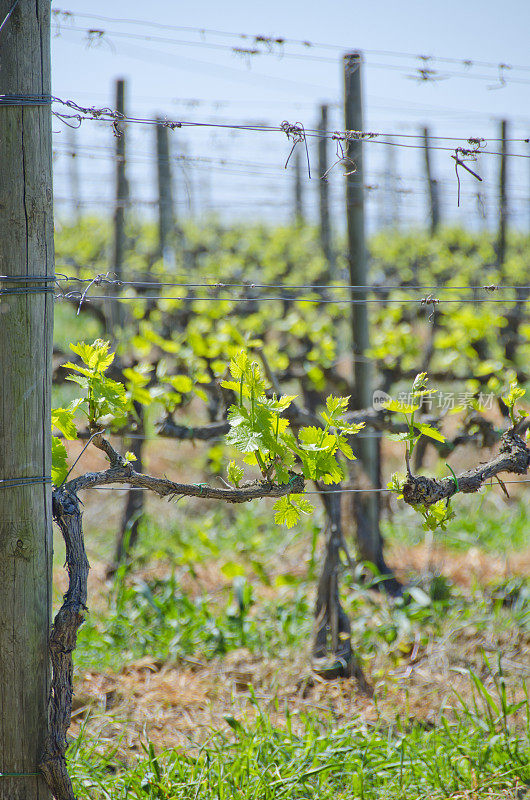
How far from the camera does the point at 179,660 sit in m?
3.83

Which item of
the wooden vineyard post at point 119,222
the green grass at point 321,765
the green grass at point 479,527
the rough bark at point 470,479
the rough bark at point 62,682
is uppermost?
the wooden vineyard post at point 119,222

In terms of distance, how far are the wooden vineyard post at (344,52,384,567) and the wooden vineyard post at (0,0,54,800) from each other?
271 centimetres

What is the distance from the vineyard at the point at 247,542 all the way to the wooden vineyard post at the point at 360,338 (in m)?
0.01

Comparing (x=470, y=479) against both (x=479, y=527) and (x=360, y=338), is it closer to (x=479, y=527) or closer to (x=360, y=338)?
(x=360, y=338)

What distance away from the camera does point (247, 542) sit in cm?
545

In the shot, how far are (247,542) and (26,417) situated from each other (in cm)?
362

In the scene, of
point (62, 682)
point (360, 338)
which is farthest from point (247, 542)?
point (62, 682)

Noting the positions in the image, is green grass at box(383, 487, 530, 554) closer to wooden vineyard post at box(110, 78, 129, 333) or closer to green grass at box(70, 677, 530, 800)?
green grass at box(70, 677, 530, 800)

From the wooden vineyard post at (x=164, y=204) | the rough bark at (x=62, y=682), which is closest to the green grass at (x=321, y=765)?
the rough bark at (x=62, y=682)

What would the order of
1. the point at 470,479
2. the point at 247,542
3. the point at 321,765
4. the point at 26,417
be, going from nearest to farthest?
the point at 26,417, the point at 470,479, the point at 321,765, the point at 247,542

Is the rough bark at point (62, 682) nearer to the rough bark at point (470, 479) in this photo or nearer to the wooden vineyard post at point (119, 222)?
the rough bark at point (470, 479)

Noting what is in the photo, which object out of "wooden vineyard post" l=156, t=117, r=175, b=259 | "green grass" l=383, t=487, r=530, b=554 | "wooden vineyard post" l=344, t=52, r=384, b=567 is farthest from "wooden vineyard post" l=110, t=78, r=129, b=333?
"green grass" l=383, t=487, r=530, b=554

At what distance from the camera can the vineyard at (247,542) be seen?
2.04 m

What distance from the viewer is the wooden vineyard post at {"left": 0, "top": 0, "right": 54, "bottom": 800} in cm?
197
